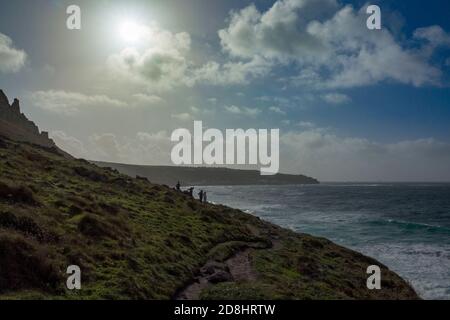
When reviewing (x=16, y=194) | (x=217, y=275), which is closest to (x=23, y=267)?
(x=16, y=194)

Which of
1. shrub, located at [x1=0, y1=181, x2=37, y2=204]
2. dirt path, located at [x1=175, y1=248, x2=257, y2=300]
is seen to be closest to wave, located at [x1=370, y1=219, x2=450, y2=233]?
dirt path, located at [x1=175, y1=248, x2=257, y2=300]

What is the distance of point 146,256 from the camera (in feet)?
83.5

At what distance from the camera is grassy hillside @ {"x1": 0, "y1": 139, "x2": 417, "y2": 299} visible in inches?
740

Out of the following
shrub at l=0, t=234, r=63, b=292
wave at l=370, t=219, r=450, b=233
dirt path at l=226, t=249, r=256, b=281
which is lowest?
wave at l=370, t=219, r=450, b=233

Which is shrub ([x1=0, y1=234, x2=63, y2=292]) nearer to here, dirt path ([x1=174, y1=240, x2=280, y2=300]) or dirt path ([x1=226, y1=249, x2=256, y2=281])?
dirt path ([x1=174, y1=240, x2=280, y2=300])

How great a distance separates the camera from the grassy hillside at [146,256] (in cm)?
1880

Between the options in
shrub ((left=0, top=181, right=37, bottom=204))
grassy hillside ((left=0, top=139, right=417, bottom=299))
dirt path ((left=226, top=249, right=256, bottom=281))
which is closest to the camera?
grassy hillside ((left=0, top=139, right=417, bottom=299))

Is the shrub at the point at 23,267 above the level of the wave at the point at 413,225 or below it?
above

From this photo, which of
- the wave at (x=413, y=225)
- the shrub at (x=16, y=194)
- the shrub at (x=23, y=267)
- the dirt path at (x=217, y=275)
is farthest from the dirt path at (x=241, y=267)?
the wave at (x=413, y=225)

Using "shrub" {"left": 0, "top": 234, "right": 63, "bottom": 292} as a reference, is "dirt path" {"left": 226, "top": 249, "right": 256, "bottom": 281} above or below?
below

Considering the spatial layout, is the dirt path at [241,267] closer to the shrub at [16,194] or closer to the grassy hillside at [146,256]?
the grassy hillside at [146,256]

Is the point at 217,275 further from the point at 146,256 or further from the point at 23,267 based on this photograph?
the point at 23,267

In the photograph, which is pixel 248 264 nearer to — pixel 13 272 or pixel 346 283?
pixel 346 283
